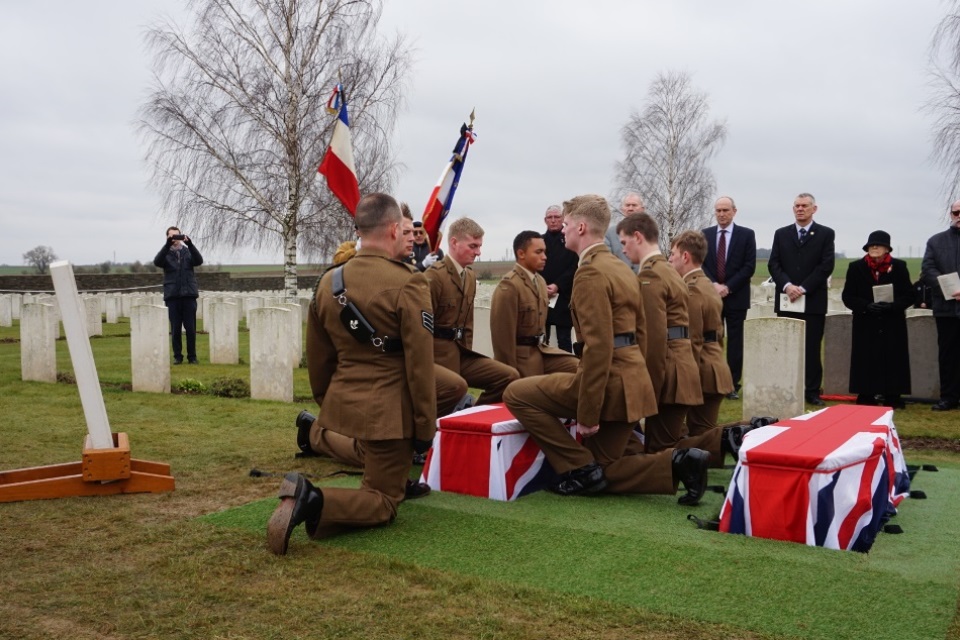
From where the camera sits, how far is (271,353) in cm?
1045

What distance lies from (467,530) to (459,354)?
255 cm

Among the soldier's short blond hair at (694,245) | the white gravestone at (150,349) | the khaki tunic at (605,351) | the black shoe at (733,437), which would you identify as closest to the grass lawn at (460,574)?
the khaki tunic at (605,351)

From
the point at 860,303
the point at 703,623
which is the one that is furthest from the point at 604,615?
the point at 860,303

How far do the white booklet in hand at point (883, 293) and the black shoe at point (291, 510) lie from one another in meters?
7.54

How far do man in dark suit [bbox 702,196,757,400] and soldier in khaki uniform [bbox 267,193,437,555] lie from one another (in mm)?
6251

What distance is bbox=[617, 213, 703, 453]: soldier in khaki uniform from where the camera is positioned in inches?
245

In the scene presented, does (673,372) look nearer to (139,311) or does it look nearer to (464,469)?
(464,469)

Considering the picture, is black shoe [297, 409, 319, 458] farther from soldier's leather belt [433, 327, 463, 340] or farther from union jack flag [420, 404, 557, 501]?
union jack flag [420, 404, 557, 501]

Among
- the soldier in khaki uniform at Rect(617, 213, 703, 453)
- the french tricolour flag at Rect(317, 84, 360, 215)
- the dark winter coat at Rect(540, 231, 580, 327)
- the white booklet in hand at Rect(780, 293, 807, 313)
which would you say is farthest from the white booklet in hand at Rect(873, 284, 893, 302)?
the french tricolour flag at Rect(317, 84, 360, 215)

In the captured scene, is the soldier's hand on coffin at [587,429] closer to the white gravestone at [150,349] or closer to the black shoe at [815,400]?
the black shoe at [815,400]

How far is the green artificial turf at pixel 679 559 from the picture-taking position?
381 cm

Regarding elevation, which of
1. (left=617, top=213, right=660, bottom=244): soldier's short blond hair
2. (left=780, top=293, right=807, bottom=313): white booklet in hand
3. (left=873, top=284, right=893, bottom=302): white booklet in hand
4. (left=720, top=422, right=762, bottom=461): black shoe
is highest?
(left=617, top=213, right=660, bottom=244): soldier's short blond hair

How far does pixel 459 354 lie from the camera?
7.48m

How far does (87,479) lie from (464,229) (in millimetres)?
3370
